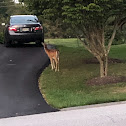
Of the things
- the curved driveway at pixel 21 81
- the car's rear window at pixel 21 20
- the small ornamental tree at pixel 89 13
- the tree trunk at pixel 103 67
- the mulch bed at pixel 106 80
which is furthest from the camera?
the car's rear window at pixel 21 20

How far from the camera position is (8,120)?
6406 millimetres

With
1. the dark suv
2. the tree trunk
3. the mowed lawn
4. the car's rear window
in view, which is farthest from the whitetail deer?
the car's rear window

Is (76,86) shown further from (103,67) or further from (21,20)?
(21,20)

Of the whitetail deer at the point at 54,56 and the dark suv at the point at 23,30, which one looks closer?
the whitetail deer at the point at 54,56

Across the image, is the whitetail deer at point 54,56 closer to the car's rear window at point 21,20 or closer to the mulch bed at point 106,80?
the mulch bed at point 106,80

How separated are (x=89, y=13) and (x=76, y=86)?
2.12 m

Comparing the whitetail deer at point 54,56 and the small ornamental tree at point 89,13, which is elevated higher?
the small ornamental tree at point 89,13

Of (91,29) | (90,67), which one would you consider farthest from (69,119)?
(90,67)

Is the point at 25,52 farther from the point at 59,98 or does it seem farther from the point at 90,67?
the point at 59,98

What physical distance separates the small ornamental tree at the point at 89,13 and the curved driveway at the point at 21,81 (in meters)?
2.15

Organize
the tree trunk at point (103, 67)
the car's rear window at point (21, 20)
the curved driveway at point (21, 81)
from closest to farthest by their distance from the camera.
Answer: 1. the curved driveway at point (21, 81)
2. the tree trunk at point (103, 67)
3. the car's rear window at point (21, 20)

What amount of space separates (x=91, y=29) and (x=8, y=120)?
15.0ft

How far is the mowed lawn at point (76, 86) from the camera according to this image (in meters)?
7.58

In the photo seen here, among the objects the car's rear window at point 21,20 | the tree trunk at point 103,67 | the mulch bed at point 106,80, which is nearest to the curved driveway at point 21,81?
the car's rear window at point 21,20
